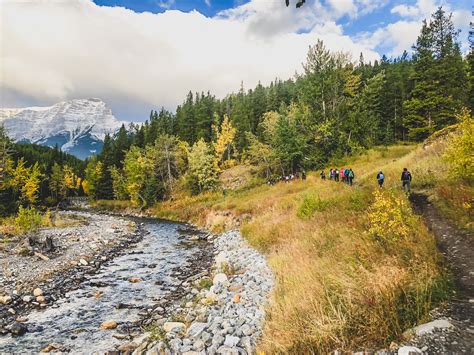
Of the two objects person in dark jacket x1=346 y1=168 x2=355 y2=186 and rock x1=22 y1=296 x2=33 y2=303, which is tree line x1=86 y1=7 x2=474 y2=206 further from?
rock x1=22 y1=296 x2=33 y2=303

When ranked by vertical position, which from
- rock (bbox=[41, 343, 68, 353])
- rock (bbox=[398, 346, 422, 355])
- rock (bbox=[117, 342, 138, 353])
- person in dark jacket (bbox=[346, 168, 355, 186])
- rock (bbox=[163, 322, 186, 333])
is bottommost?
rock (bbox=[41, 343, 68, 353])

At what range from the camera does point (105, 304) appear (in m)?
12.4

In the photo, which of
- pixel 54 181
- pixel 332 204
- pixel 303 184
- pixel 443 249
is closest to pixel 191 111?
pixel 54 181

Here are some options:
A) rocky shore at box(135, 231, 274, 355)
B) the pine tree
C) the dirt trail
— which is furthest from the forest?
rocky shore at box(135, 231, 274, 355)

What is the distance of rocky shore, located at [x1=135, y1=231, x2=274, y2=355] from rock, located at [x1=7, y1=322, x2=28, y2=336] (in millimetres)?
4539

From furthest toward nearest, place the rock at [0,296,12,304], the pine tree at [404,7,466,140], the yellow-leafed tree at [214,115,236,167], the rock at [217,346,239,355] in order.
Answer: the yellow-leafed tree at [214,115,236,167]
the pine tree at [404,7,466,140]
the rock at [0,296,12,304]
the rock at [217,346,239,355]

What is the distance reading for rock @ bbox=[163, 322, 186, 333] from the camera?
8.59m

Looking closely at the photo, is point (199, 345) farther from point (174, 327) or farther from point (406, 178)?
point (406, 178)

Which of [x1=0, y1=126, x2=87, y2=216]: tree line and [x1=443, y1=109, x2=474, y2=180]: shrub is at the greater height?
[x1=0, y1=126, x2=87, y2=216]: tree line

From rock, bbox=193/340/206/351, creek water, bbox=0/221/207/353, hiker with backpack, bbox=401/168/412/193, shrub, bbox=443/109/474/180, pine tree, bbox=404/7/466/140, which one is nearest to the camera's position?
rock, bbox=193/340/206/351

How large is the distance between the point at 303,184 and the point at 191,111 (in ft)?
198

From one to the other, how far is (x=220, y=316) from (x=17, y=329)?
6901mm

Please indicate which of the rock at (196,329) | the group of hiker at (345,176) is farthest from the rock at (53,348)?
the group of hiker at (345,176)

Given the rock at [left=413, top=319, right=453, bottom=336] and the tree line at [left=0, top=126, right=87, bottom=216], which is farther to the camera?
the tree line at [left=0, top=126, right=87, bottom=216]
